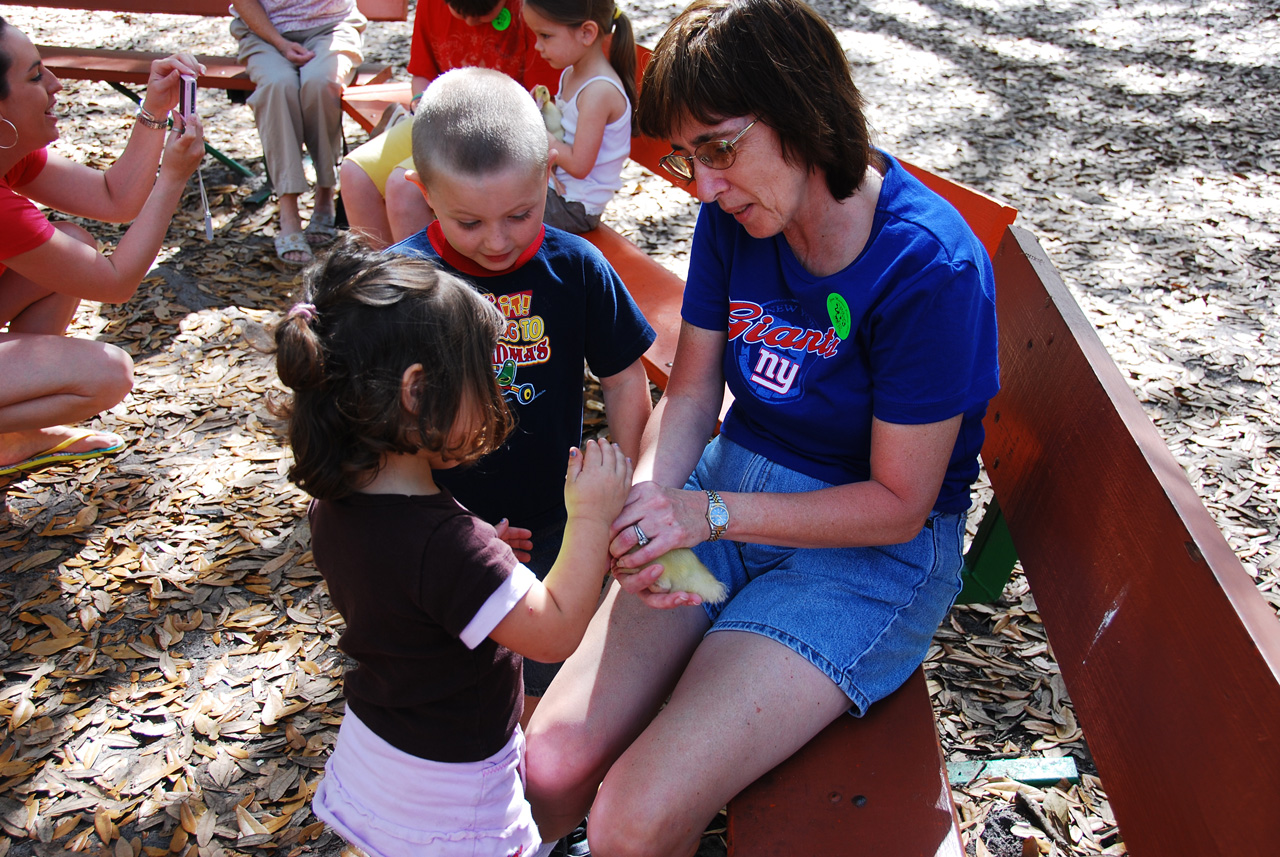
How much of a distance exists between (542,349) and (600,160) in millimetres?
1718

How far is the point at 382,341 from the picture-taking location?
1.50 m

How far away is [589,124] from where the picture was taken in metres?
3.55

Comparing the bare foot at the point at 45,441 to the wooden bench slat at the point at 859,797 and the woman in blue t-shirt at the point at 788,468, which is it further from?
the wooden bench slat at the point at 859,797

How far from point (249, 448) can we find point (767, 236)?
2723 mm

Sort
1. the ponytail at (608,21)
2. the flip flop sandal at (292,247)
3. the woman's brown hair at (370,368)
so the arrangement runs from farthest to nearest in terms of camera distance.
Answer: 1. the flip flop sandal at (292,247)
2. the ponytail at (608,21)
3. the woman's brown hair at (370,368)

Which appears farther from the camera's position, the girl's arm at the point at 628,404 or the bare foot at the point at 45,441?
the bare foot at the point at 45,441

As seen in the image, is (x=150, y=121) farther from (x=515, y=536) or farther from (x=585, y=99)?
(x=515, y=536)

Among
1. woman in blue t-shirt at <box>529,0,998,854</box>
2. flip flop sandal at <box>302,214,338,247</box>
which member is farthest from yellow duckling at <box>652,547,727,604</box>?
flip flop sandal at <box>302,214,338,247</box>

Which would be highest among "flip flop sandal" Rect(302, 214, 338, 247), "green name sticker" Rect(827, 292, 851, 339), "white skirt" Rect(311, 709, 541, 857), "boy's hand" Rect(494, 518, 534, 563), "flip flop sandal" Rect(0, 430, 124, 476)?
"green name sticker" Rect(827, 292, 851, 339)

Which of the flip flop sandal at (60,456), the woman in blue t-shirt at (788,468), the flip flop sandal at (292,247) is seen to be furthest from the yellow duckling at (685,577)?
the flip flop sandal at (292,247)

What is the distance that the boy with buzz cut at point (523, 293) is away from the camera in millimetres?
2070

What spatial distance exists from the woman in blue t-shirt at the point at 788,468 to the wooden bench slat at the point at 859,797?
2.3 inches

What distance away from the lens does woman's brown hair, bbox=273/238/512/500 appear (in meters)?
1.48

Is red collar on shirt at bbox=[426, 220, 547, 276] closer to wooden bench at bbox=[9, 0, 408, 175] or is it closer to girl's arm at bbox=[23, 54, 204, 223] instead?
girl's arm at bbox=[23, 54, 204, 223]
